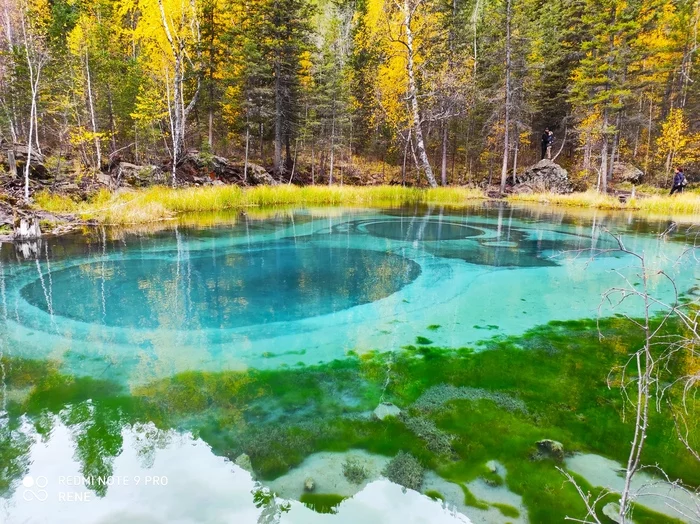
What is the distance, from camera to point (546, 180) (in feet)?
73.3

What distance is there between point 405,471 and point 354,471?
0.29 meters

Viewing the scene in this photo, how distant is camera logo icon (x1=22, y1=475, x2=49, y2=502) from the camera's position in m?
2.02

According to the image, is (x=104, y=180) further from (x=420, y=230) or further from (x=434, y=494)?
(x=434, y=494)

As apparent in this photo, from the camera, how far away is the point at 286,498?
206 centimetres

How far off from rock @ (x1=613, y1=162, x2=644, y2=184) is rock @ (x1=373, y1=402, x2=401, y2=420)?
92.1 ft

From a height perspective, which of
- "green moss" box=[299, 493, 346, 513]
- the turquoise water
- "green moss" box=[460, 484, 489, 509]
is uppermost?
the turquoise water

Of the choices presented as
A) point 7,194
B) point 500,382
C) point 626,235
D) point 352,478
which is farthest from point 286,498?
point 7,194

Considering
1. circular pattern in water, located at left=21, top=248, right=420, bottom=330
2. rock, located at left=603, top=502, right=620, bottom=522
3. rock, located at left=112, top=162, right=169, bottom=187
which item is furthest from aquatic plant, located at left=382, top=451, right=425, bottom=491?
rock, located at left=112, top=162, right=169, bottom=187

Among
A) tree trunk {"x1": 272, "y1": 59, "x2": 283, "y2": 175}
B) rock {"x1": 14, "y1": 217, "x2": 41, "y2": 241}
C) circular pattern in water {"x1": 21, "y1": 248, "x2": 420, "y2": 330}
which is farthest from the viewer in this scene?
tree trunk {"x1": 272, "y1": 59, "x2": 283, "y2": 175}

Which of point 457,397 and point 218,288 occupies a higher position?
point 218,288

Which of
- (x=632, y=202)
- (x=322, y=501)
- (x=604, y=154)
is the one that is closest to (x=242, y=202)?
(x=322, y=501)

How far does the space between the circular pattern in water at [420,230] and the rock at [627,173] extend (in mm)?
19003

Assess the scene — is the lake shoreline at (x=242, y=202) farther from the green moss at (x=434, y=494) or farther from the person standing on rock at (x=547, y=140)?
the green moss at (x=434, y=494)

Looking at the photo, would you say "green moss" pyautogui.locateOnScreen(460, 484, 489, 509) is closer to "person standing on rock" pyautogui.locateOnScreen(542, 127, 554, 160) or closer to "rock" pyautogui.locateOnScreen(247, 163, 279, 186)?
"rock" pyautogui.locateOnScreen(247, 163, 279, 186)
